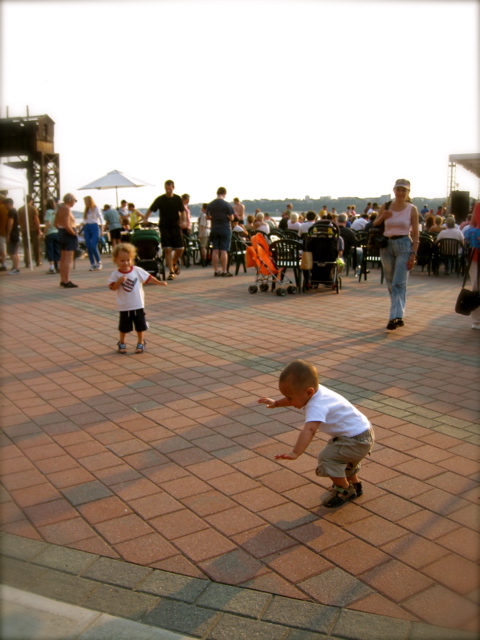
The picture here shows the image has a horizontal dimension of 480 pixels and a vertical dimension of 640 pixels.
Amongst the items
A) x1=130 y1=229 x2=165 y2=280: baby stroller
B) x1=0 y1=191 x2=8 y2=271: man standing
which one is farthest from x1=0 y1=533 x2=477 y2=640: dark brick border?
x1=0 y1=191 x2=8 y2=271: man standing

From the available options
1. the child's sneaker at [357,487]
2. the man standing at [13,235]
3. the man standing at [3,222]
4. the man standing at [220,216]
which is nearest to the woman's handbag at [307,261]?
the man standing at [220,216]

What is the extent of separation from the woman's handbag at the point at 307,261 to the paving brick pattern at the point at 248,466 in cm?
340

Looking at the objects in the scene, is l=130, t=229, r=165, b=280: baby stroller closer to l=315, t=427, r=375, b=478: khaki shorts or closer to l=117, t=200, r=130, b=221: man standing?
l=117, t=200, r=130, b=221: man standing

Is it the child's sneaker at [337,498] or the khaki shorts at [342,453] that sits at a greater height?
the khaki shorts at [342,453]

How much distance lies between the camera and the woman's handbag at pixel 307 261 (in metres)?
11.6

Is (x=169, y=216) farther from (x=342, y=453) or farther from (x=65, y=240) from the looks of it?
Answer: (x=342, y=453)

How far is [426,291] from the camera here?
12.4 m

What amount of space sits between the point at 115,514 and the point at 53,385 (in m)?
2.83

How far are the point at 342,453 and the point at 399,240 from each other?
5.33 metres

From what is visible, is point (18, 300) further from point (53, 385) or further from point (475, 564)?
point (475, 564)

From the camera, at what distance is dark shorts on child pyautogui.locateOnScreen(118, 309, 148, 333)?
283 inches

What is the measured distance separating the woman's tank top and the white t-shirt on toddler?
5.16 m

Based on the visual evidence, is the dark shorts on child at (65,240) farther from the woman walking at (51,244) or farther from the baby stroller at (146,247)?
the woman walking at (51,244)

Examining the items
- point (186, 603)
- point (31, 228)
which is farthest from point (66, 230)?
point (186, 603)
